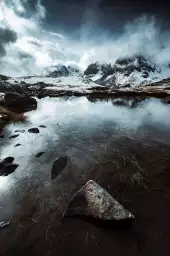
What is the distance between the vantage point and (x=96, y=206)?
27.5ft

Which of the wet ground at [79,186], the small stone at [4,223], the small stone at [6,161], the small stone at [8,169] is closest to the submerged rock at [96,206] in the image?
the wet ground at [79,186]

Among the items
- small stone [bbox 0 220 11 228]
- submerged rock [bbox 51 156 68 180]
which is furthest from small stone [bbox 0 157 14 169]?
small stone [bbox 0 220 11 228]

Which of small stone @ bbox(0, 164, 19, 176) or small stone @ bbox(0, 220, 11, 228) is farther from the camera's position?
small stone @ bbox(0, 164, 19, 176)

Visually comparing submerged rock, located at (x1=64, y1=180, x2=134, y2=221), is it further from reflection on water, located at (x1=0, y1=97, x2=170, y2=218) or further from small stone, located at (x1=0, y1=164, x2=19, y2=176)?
small stone, located at (x1=0, y1=164, x2=19, y2=176)

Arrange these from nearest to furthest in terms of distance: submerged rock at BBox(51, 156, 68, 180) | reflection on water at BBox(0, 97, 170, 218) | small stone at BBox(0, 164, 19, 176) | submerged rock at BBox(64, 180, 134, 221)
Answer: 1. submerged rock at BBox(64, 180, 134, 221)
2. reflection on water at BBox(0, 97, 170, 218)
3. submerged rock at BBox(51, 156, 68, 180)
4. small stone at BBox(0, 164, 19, 176)

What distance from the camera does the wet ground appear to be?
24.0 ft

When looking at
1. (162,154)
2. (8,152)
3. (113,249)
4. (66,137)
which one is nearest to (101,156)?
(162,154)

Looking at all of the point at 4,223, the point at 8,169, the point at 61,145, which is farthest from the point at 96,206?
the point at 61,145

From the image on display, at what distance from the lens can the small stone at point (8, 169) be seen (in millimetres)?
12656

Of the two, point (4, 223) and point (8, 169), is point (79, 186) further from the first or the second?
point (8, 169)

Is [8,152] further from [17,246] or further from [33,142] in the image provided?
[17,246]

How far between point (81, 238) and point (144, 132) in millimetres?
15285

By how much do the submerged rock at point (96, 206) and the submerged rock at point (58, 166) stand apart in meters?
3.47

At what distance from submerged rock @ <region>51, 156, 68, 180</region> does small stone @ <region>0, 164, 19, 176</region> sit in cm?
313
